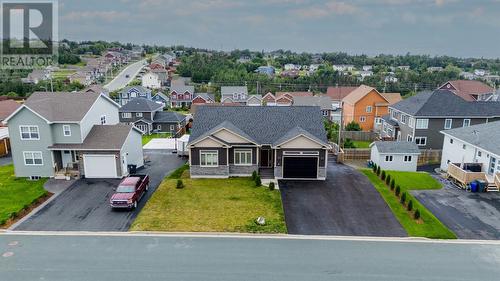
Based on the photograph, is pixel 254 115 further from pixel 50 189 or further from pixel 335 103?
pixel 335 103

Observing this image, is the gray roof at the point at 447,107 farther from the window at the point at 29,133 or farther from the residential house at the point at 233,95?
the residential house at the point at 233,95

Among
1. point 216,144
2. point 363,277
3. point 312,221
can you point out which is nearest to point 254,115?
point 216,144

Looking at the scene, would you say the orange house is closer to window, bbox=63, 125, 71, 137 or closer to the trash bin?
the trash bin

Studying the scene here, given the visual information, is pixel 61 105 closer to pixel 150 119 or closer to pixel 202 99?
pixel 150 119

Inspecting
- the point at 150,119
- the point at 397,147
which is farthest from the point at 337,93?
the point at 397,147

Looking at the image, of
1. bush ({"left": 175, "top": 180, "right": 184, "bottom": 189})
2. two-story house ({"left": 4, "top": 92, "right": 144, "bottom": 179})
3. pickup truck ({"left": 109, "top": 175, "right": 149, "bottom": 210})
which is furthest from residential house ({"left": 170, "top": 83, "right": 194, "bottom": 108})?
pickup truck ({"left": 109, "top": 175, "right": 149, "bottom": 210})

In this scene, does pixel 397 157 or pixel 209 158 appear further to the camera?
pixel 397 157
